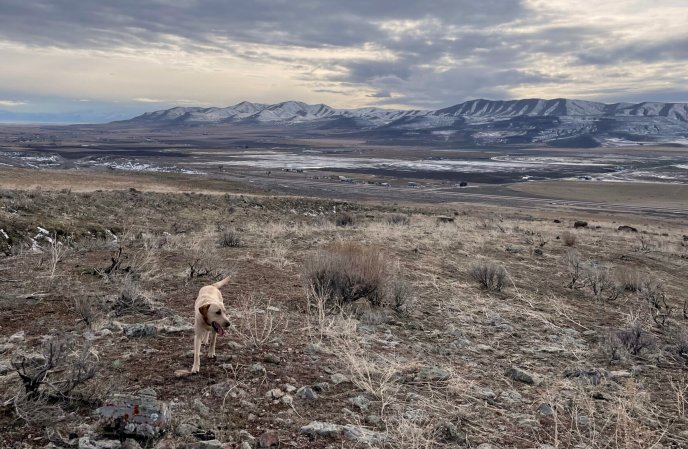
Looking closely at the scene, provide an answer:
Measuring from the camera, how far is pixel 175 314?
5.85 meters

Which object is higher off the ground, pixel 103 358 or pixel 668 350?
pixel 103 358

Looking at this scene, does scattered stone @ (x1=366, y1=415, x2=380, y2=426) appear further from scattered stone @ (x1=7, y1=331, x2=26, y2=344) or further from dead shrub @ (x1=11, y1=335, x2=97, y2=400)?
scattered stone @ (x1=7, y1=331, x2=26, y2=344)

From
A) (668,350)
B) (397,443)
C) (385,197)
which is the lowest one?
(385,197)

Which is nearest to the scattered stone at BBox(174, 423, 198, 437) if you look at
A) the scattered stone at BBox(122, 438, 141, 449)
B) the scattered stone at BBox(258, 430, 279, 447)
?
the scattered stone at BBox(122, 438, 141, 449)

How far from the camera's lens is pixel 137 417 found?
330cm

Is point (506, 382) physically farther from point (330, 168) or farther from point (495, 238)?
point (330, 168)

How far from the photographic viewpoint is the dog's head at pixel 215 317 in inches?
170

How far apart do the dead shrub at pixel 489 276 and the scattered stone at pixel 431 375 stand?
4.43 m

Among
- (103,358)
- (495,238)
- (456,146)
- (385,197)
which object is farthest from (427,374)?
(456,146)

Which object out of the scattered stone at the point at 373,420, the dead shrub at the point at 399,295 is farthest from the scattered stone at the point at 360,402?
the dead shrub at the point at 399,295

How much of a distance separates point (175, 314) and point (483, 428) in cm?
358

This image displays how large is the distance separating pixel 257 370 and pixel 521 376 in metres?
2.49

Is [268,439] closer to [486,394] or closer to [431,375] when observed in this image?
[431,375]

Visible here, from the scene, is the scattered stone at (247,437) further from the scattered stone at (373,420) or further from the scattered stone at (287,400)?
the scattered stone at (373,420)
